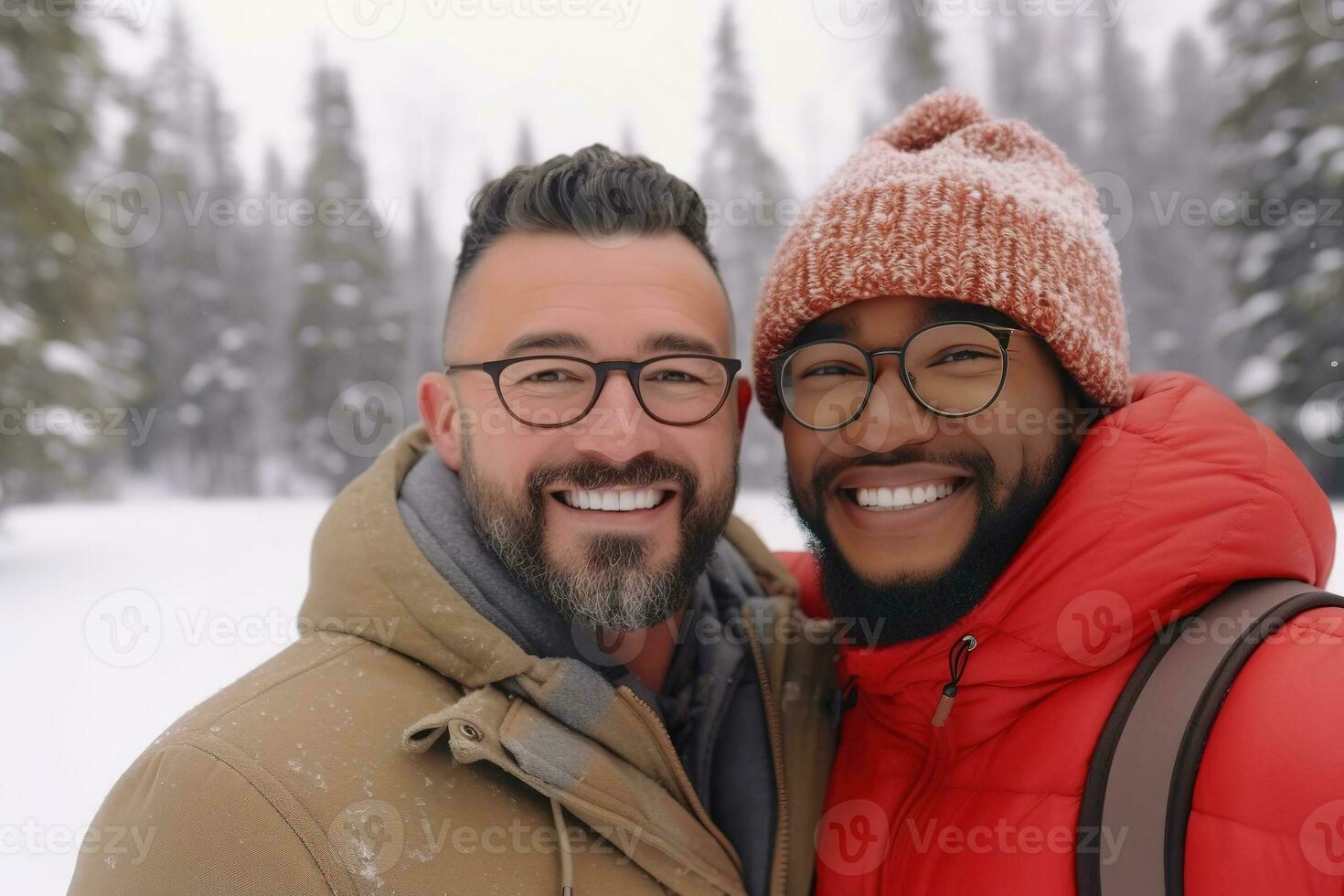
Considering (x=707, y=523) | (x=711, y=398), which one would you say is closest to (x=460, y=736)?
(x=707, y=523)

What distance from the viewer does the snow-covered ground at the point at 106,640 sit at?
173 inches

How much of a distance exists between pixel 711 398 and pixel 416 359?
31199mm

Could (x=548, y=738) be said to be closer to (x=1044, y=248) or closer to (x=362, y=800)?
(x=362, y=800)

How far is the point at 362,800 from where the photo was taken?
170cm

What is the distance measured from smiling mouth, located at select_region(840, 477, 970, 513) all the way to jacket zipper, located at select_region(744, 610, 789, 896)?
0.66 meters

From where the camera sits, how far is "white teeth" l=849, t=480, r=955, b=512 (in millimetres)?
2197
